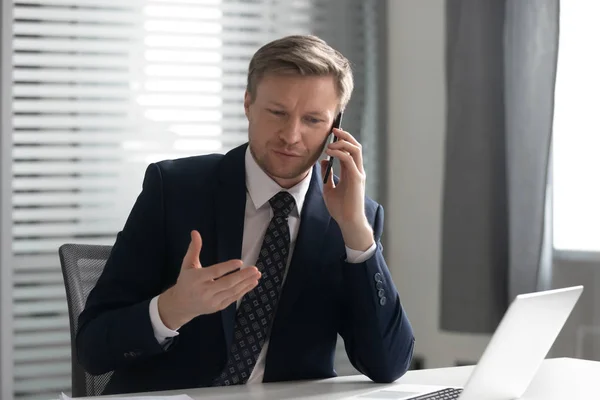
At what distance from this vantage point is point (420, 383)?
178 cm

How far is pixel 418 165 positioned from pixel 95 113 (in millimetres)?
1354

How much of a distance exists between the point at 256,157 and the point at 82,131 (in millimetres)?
1797

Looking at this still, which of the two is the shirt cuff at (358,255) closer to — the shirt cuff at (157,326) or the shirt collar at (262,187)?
the shirt collar at (262,187)

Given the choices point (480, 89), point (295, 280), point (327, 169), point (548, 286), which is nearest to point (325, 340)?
point (295, 280)

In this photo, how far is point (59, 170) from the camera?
3.45 m

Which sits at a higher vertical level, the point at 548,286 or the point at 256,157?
the point at 256,157

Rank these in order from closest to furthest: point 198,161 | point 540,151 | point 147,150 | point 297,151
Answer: point 297,151 < point 198,161 < point 540,151 < point 147,150

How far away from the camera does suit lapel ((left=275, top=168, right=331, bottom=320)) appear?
71.9 inches

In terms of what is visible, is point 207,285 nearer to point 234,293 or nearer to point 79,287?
point 234,293

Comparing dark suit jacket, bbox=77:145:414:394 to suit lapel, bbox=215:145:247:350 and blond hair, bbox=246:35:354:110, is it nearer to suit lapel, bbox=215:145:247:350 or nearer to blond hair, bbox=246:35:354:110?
suit lapel, bbox=215:145:247:350

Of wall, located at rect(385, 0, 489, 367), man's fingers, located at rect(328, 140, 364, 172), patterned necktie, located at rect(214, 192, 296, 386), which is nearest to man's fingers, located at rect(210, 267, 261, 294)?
patterned necktie, located at rect(214, 192, 296, 386)

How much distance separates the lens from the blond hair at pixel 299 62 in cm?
180

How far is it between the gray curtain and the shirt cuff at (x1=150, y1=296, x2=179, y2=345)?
1.74 meters

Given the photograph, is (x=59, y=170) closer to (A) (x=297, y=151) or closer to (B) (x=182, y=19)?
(B) (x=182, y=19)
